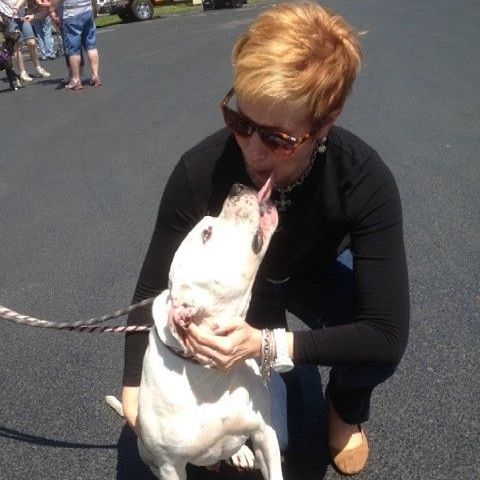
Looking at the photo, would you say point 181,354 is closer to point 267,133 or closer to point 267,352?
point 267,352

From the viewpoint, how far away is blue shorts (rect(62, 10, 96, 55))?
8820mm

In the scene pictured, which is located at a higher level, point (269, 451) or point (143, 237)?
point (269, 451)

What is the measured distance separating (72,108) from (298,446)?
21.7 feet

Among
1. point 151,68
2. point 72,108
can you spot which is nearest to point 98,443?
point 72,108

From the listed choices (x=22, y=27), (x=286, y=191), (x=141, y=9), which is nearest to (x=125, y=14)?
(x=141, y=9)

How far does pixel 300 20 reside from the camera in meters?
1.90

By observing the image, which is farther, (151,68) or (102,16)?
(102,16)

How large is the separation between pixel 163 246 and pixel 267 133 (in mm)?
621

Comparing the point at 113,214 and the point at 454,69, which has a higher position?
the point at 113,214

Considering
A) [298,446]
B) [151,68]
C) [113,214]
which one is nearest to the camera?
[298,446]

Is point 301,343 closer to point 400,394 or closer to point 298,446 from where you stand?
point 298,446

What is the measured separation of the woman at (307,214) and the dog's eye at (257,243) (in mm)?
223

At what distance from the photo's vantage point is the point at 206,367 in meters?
1.93

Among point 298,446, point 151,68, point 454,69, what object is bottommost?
point 151,68
